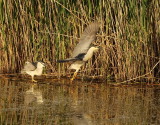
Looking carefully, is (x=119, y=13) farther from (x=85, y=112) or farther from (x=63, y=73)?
(x=85, y=112)

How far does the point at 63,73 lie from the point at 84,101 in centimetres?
210

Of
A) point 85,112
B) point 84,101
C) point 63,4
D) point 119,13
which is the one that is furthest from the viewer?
point 63,4

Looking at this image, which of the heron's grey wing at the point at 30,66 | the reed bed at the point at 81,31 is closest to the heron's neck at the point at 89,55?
the reed bed at the point at 81,31

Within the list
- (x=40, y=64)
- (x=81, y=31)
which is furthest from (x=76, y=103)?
(x=81, y=31)

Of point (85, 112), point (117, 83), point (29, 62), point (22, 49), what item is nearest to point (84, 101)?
point (85, 112)

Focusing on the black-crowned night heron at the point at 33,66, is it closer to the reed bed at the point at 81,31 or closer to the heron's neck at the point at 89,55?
the reed bed at the point at 81,31

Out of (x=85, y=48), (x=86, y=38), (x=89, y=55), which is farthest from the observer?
(x=85, y=48)

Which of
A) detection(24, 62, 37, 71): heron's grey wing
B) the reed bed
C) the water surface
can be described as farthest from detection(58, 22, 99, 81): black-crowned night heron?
detection(24, 62, 37, 71): heron's grey wing

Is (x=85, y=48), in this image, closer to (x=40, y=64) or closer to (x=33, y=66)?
(x=40, y=64)

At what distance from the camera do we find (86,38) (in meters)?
7.61

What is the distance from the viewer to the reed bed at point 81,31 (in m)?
7.27

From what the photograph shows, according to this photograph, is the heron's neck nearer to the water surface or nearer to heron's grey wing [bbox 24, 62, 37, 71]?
the water surface

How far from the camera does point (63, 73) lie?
799cm

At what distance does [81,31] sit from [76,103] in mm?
2371
